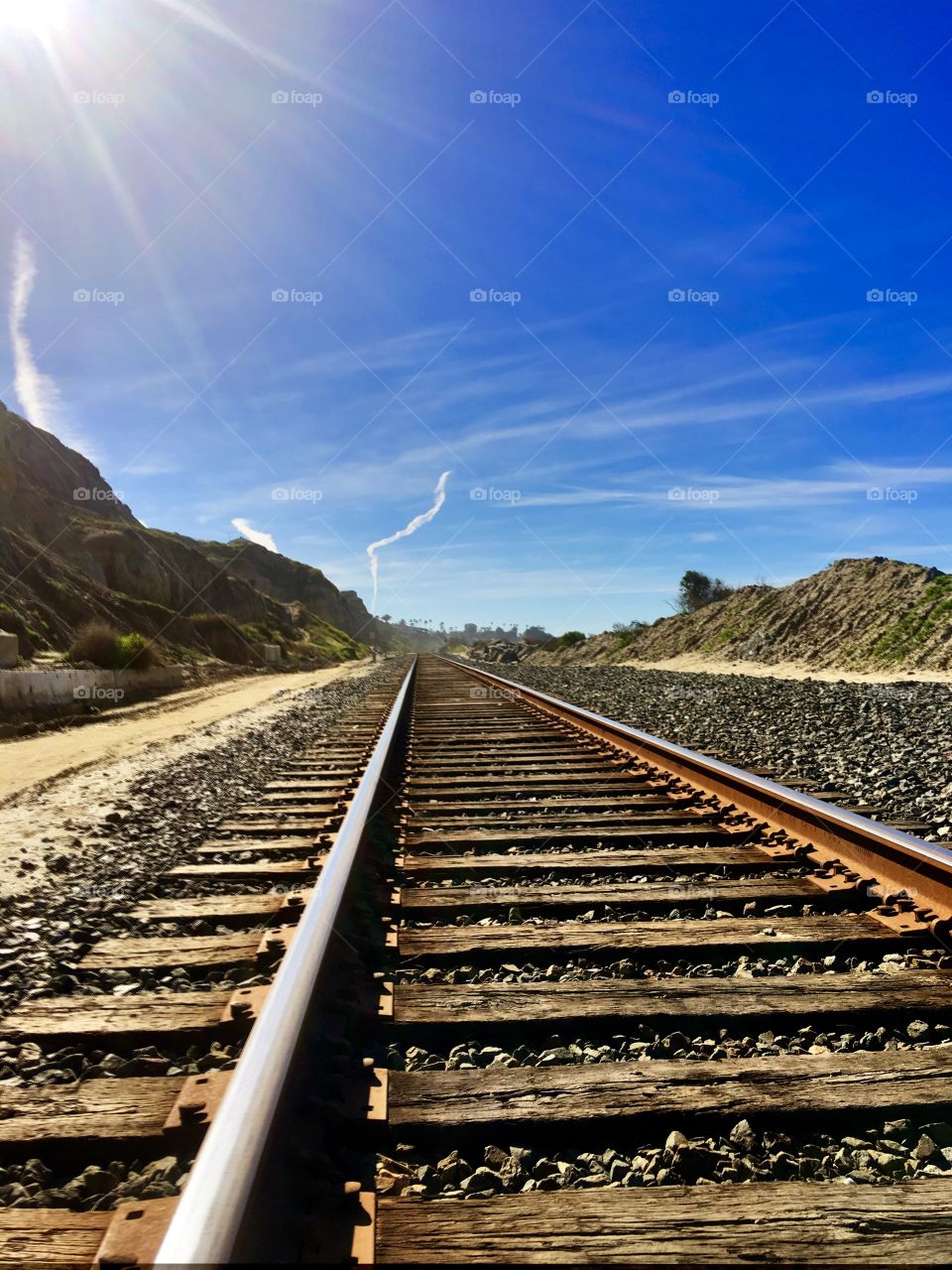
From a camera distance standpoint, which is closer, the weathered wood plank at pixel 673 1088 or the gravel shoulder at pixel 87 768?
the weathered wood plank at pixel 673 1088

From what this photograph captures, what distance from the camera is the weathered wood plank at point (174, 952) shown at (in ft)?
8.70

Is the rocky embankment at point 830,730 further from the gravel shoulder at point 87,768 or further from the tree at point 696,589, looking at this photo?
the tree at point 696,589

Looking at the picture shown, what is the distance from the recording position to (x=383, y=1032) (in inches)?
84.1

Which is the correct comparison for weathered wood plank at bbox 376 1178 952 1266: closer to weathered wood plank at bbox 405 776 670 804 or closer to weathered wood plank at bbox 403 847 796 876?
weathered wood plank at bbox 403 847 796 876

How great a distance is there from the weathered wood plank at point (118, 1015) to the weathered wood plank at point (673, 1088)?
699mm

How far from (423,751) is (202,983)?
16.0ft

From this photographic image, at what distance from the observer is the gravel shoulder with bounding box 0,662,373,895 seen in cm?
472

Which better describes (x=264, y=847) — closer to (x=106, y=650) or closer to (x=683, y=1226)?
(x=683, y=1226)

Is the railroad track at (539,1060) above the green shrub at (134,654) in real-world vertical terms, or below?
below

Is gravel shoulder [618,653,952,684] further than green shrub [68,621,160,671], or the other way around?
green shrub [68,621,160,671]

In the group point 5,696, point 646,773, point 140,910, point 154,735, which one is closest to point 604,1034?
point 140,910

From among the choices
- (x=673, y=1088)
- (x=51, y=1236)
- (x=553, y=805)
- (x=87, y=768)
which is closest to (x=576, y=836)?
(x=553, y=805)

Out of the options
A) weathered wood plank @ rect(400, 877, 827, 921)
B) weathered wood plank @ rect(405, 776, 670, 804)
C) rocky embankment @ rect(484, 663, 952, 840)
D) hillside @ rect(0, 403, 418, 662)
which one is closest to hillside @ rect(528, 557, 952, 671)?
rocky embankment @ rect(484, 663, 952, 840)

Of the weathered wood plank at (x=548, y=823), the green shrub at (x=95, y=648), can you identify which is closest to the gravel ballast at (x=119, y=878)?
the weathered wood plank at (x=548, y=823)
